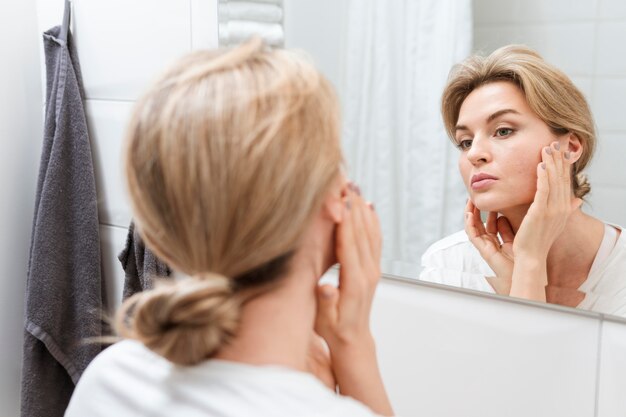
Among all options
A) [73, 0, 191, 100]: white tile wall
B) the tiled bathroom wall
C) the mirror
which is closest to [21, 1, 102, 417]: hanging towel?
[73, 0, 191, 100]: white tile wall

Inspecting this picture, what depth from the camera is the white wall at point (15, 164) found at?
1571mm

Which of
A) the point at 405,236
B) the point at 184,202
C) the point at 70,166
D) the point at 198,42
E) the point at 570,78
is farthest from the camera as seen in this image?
the point at 70,166

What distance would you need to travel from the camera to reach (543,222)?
94 cm

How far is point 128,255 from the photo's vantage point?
140 cm

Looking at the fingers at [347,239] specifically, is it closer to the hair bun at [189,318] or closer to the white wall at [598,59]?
the hair bun at [189,318]

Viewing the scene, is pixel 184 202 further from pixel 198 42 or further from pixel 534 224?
pixel 198 42

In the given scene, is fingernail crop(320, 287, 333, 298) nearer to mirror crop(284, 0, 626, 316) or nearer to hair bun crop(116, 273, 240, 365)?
hair bun crop(116, 273, 240, 365)

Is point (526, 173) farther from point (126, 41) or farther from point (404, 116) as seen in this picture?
point (126, 41)

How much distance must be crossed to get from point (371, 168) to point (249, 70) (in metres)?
0.52

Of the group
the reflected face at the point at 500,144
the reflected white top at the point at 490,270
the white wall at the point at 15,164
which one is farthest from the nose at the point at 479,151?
the white wall at the point at 15,164

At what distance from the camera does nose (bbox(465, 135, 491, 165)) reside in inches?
38.1

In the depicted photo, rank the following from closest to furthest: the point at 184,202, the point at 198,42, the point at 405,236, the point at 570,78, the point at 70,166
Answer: the point at 184,202
the point at 570,78
the point at 405,236
the point at 198,42
the point at 70,166

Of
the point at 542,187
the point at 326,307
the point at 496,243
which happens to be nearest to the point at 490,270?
the point at 496,243

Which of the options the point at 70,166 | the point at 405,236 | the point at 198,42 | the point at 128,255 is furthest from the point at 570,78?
the point at 70,166
